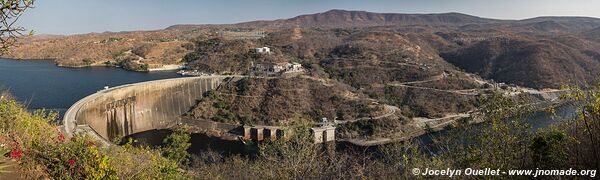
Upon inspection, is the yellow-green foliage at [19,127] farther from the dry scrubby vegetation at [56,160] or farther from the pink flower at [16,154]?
the pink flower at [16,154]

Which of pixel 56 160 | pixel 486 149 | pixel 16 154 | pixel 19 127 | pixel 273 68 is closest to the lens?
pixel 16 154

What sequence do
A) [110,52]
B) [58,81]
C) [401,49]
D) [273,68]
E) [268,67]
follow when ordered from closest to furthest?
[273,68] → [58,81] → [268,67] → [401,49] → [110,52]

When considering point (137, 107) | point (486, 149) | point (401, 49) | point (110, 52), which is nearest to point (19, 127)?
point (486, 149)

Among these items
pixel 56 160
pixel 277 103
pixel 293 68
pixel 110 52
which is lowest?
pixel 277 103

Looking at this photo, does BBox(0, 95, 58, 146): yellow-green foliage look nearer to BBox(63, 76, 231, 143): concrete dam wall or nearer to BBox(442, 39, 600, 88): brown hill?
BBox(63, 76, 231, 143): concrete dam wall

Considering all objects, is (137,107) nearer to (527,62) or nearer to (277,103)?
(277,103)

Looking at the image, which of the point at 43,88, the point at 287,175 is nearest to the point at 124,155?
the point at 287,175

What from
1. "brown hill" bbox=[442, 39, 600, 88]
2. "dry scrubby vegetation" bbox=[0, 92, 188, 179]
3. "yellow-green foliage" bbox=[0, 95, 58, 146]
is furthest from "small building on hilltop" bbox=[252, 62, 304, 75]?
"dry scrubby vegetation" bbox=[0, 92, 188, 179]

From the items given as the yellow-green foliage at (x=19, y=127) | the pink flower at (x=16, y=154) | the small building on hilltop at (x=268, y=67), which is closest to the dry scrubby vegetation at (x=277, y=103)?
the small building on hilltop at (x=268, y=67)

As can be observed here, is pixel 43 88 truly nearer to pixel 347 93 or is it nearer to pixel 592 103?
pixel 347 93
